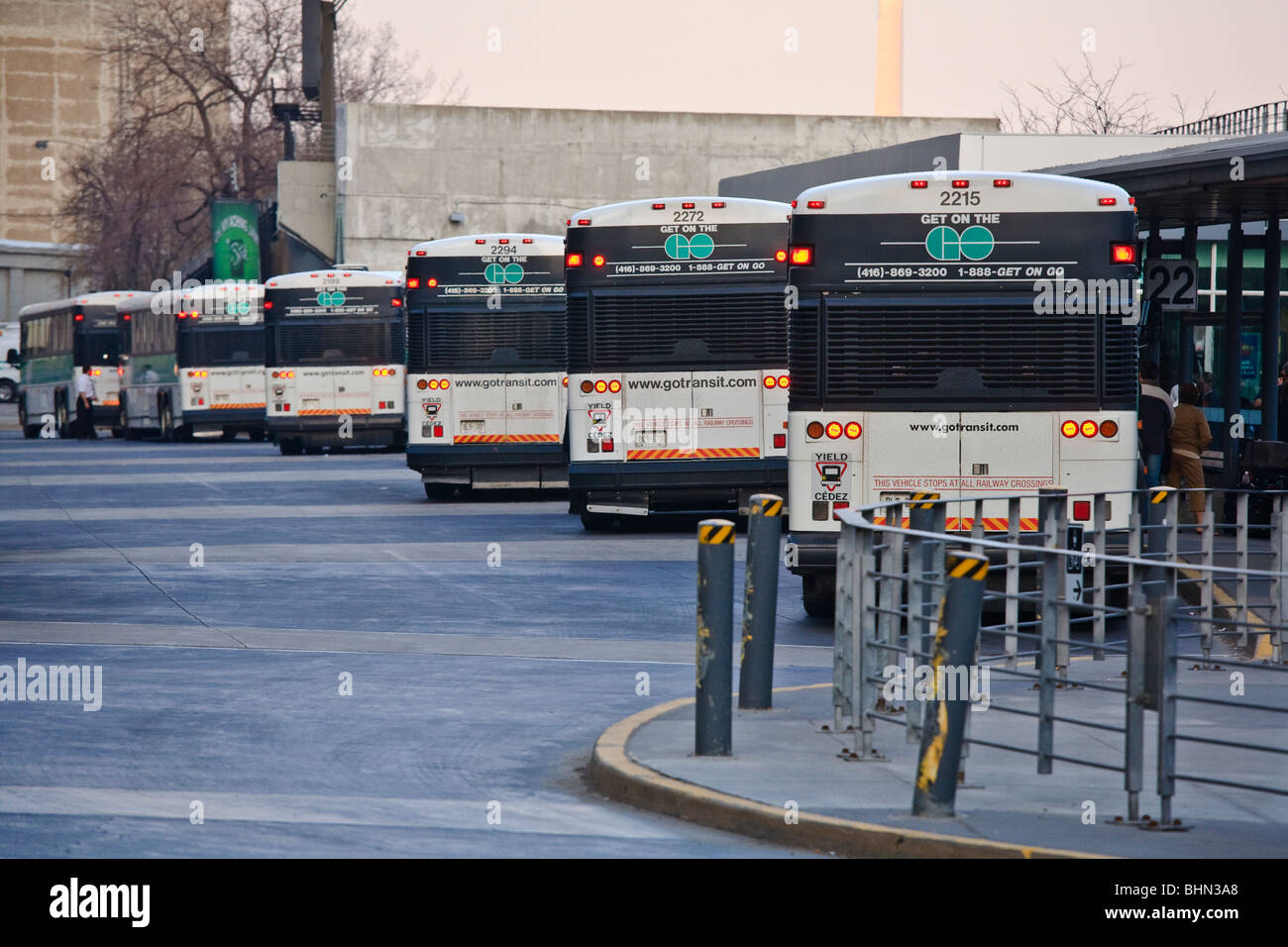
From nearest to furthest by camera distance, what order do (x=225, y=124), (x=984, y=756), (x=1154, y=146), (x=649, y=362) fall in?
(x=984, y=756) → (x=649, y=362) → (x=1154, y=146) → (x=225, y=124)

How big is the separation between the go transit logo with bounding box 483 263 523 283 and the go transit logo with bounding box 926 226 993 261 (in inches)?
556

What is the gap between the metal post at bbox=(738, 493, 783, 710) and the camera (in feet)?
32.4

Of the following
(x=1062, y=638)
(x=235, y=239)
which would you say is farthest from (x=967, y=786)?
(x=235, y=239)

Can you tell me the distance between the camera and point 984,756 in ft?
29.7

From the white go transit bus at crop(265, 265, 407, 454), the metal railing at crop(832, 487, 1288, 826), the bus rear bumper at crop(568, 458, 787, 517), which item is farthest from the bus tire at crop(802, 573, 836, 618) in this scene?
the white go transit bus at crop(265, 265, 407, 454)

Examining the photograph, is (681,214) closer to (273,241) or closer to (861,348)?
(861,348)

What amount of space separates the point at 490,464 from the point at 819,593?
13.2 metres

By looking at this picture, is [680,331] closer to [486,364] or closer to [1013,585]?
[486,364]

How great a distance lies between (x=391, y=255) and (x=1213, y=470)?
1627 inches

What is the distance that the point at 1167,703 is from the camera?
7.42m

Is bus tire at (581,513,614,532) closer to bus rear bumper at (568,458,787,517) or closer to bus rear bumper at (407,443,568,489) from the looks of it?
bus rear bumper at (568,458,787,517)

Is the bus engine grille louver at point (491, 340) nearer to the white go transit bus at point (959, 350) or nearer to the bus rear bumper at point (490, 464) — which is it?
the bus rear bumper at point (490, 464)

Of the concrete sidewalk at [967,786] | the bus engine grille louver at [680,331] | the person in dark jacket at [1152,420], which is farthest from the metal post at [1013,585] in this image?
the bus engine grille louver at [680,331]
